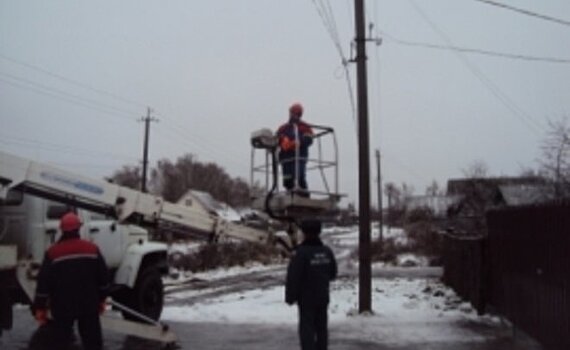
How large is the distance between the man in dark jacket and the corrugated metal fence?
116 inches

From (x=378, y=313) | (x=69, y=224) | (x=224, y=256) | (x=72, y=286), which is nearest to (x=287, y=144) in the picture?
(x=69, y=224)

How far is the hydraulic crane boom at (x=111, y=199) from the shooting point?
10.1 meters

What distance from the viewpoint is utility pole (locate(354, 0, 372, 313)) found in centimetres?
1380

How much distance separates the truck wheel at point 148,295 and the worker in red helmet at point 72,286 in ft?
13.4

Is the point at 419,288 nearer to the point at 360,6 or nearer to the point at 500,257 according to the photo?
the point at 500,257

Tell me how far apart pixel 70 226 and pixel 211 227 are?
3792 millimetres

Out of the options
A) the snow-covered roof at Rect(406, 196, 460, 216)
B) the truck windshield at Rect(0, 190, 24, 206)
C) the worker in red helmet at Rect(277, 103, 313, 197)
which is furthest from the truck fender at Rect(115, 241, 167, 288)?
the snow-covered roof at Rect(406, 196, 460, 216)

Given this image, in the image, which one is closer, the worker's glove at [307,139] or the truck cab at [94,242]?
the truck cab at [94,242]

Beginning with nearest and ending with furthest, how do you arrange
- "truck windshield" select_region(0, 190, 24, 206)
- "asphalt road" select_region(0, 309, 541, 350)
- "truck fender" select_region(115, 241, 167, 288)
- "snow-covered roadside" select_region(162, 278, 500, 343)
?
"truck windshield" select_region(0, 190, 24, 206), "asphalt road" select_region(0, 309, 541, 350), "snow-covered roadside" select_region(162, 278, 500, 343), "truck fender" select_region(115, 241, 167, 288)

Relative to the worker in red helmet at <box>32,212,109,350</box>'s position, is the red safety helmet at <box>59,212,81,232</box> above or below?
above

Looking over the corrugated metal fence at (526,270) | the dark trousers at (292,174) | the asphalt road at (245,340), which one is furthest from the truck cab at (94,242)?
the corrugated metal fence at (526,270)

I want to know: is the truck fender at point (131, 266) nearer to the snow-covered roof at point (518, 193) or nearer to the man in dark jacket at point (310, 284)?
the man in dark jacket at point (310, 284)

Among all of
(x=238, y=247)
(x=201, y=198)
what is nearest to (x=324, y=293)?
(x=238, y=247)

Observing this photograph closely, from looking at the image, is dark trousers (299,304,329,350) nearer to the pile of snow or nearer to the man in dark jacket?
the man in dark jacket
